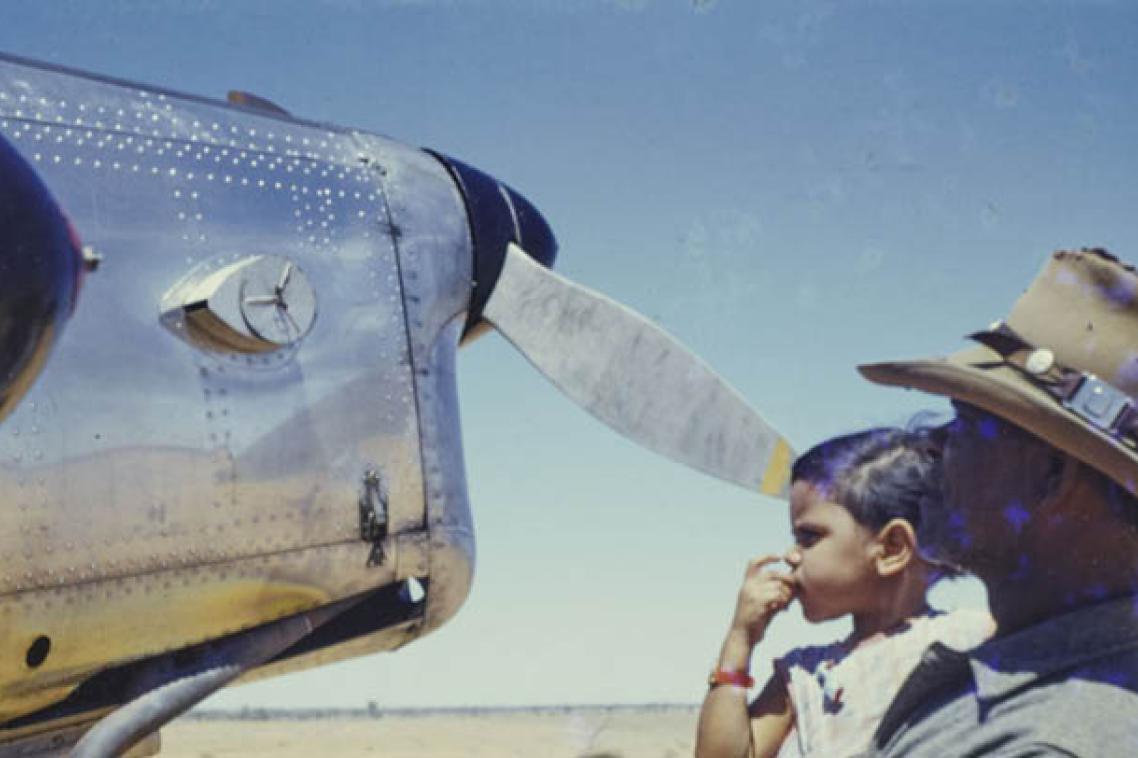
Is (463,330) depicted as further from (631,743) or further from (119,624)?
(631,743)

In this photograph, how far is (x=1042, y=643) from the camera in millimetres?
2000

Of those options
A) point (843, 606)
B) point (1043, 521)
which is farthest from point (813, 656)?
point (1043, 521)

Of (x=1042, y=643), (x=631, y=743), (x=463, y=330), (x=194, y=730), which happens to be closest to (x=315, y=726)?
(x=194, y=730)

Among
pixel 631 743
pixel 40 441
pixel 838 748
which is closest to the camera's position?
pixel 838 748

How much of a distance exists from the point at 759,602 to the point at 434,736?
121ft

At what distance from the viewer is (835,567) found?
3.46 metres

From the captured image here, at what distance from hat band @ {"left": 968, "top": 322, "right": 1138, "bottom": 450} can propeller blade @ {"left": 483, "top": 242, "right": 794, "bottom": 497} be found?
10.5 feet

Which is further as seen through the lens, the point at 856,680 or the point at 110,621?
the point at 110,621

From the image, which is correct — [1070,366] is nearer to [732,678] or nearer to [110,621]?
[732,678]

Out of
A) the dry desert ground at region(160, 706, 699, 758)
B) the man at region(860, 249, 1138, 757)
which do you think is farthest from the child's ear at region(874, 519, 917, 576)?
the dry desert ground at region(160, 706, 699, 758)

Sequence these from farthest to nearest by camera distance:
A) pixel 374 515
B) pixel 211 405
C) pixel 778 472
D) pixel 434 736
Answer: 1. pixel 434 736
2. pixel 778 472
3. pixel 374 515
4. pixel 211 405

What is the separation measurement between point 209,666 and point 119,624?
1.46 ft

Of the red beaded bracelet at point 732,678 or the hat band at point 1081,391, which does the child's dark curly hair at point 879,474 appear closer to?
the red beaded bracelet at point 732,678

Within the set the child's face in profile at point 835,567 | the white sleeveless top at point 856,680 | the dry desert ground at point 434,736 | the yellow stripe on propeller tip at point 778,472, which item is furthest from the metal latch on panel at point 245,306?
the dry desert ground at point 434,736
